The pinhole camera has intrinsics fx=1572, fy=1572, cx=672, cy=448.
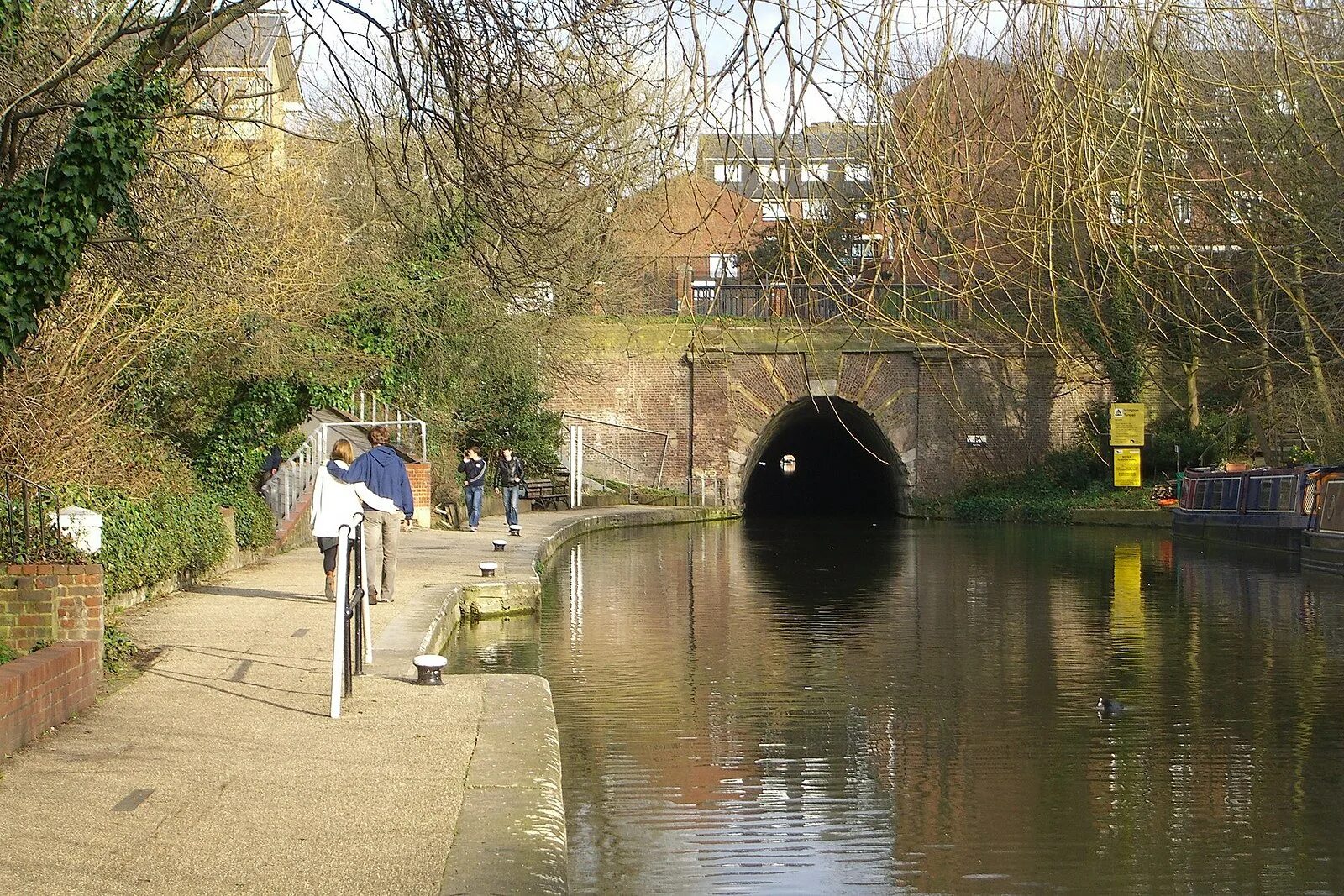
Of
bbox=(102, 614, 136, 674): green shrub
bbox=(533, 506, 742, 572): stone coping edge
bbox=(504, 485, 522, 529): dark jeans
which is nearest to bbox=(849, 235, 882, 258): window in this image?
bbox=(102, 614, 136, 674): green shrub

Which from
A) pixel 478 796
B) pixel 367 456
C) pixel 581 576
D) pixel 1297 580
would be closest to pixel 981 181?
pixel 478 796

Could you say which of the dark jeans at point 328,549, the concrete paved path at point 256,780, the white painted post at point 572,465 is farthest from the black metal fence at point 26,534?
the white painted post at point 572,465

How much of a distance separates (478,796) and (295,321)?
452 inches

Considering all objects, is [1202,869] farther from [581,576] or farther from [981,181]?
[581,576]

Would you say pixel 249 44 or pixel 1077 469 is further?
pixel 1077 469

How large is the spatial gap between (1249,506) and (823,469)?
2466 cm

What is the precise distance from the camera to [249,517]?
16.9m

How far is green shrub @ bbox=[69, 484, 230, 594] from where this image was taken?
1141 cm

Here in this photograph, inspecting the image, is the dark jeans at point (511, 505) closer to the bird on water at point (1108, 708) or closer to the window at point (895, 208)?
the bird on water at point (1108, 708)

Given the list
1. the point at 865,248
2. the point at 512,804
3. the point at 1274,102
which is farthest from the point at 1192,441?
the point at 865,248

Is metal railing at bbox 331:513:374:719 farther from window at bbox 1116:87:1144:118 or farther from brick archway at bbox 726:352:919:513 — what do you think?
brick archway at bbox 726:352:919:513

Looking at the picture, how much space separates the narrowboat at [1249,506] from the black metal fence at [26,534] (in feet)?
61.0

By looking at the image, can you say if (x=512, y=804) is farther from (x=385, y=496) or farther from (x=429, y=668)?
(x=385, y=496)

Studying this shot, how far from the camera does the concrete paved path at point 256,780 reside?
5.01 metres
